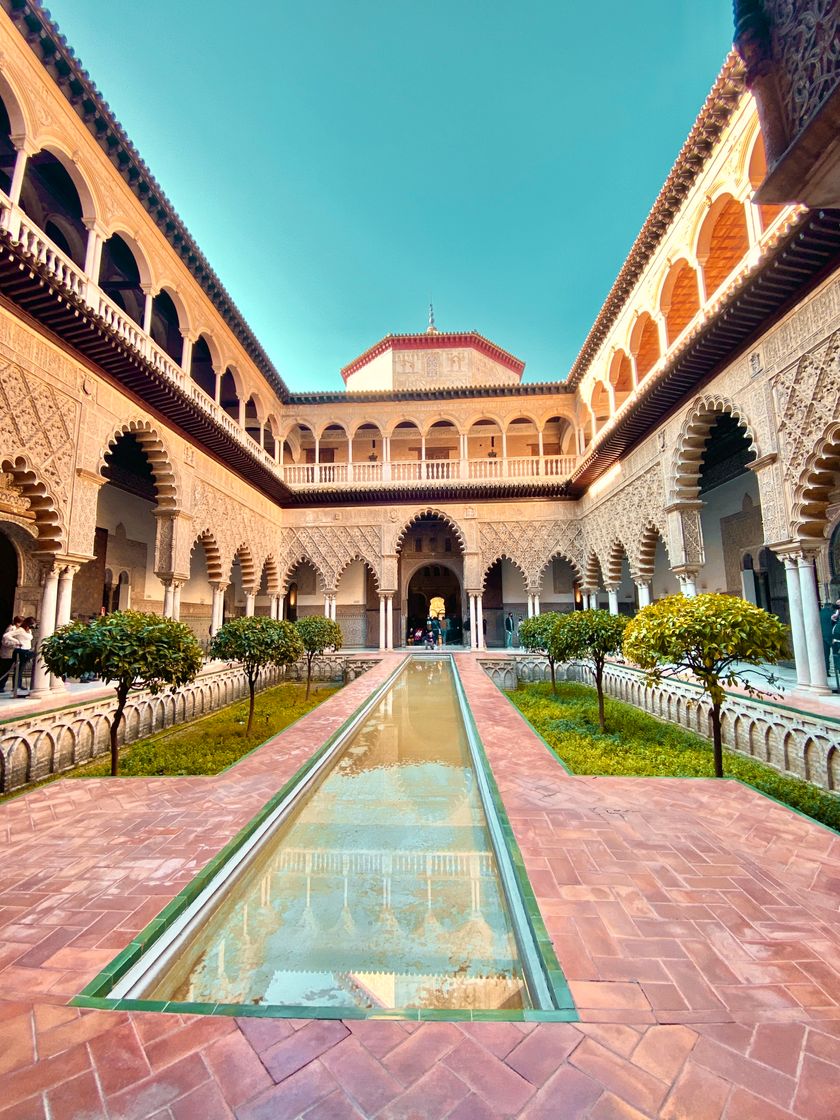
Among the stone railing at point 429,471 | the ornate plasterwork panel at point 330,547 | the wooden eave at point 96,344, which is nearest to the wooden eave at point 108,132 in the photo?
the wooden eave at point 96,344

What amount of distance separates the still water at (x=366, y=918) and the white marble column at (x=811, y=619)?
4755 millimetres

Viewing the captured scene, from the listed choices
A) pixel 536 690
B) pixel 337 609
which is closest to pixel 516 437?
pixel 337 609

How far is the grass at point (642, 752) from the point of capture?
13.2ft

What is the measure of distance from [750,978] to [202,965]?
184cm

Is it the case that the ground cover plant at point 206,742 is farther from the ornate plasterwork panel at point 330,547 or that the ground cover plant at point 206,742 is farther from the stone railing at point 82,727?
the ornate plasterwork panel at point 330,547

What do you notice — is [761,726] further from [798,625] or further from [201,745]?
[201,745]

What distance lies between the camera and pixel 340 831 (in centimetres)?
296

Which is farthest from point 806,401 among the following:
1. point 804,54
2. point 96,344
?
point 96,344

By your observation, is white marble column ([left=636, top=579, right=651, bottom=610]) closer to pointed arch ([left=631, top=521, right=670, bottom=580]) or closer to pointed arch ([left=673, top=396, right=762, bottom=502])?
pointed arch ([left=631, top=521, right=670, bottom=580])

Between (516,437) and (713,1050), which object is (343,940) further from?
(516,437)

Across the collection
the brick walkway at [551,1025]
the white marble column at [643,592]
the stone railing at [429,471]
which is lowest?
the brick walkway at [551,1025]

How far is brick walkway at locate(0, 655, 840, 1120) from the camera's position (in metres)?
1.18

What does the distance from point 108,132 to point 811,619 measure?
11.0 meters

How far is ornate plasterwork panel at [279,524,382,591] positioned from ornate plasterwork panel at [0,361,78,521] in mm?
8507
